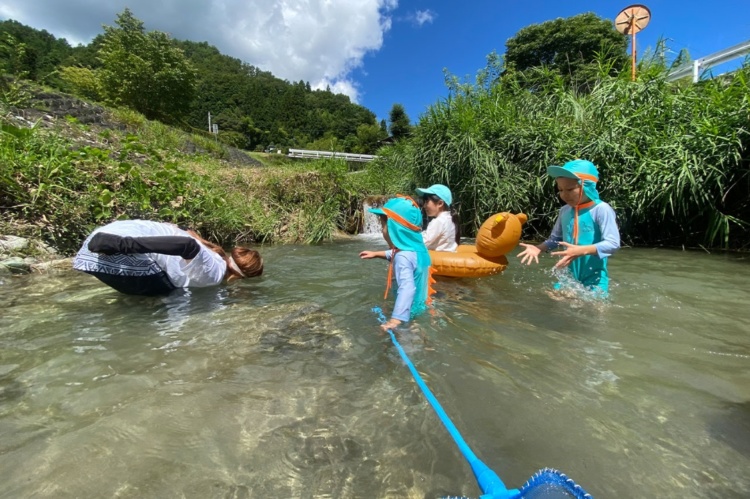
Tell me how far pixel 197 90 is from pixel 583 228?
128 feet

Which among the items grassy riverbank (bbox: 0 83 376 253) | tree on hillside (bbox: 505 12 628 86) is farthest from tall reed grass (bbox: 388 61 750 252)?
tree on hillside (bbox: 505 12 628 86)

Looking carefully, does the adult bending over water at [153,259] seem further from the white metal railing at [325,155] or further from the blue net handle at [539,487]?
the white metal railing at [325,155]

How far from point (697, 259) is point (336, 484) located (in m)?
6.90

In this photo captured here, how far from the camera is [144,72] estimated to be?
29.1 meters

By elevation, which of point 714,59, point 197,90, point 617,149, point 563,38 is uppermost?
point 563,38

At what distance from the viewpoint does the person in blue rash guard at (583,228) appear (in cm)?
330

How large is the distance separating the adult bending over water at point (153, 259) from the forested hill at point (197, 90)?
5.54 metres

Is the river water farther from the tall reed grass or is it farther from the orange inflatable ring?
the tall reed grass

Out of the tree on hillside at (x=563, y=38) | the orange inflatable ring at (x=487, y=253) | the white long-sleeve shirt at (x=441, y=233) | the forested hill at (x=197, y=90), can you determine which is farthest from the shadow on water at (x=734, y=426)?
the tree on hillside at (x=563, y=38)

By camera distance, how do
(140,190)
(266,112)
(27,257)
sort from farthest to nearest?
(266,112), (140,190), (27,257)

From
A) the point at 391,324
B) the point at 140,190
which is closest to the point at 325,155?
the point at 140,190

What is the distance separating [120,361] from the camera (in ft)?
8.42

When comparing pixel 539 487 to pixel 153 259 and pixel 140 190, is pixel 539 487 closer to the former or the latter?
pixel 153 259

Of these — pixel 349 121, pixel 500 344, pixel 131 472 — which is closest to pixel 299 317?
pixel 500 344
